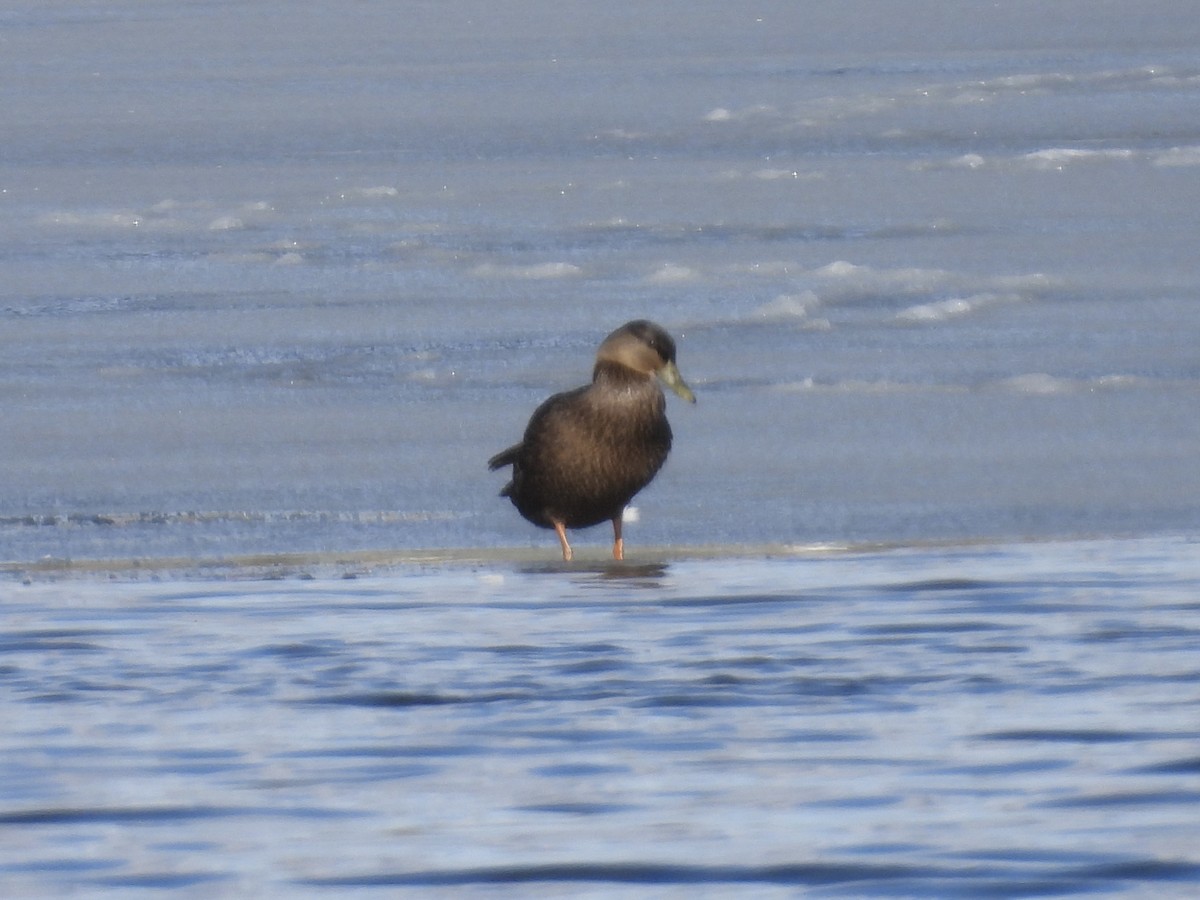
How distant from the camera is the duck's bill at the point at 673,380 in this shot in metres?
7.98

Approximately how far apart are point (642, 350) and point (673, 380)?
19 cm

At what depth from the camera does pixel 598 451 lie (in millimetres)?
7781

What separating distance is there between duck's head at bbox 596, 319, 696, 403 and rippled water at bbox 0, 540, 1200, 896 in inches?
50.6

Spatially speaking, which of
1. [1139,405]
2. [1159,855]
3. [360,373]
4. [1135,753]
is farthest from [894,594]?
[360,373]

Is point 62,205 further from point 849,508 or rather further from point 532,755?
point 532,755

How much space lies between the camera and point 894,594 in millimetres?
6230

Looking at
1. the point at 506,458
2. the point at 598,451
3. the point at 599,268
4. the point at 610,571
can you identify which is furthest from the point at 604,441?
the point at 599,268

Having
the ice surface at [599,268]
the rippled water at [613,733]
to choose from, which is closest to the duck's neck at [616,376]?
the ice surface at [599,268]

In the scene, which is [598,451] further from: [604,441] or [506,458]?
[506,458]

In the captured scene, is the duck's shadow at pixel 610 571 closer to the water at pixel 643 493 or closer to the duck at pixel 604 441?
the water at pixel 643 493

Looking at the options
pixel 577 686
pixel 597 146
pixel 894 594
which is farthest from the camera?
pixel 597 146

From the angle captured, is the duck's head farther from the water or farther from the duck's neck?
the water

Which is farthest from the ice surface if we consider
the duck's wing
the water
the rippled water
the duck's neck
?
the rippled water

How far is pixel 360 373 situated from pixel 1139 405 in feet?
10.1
